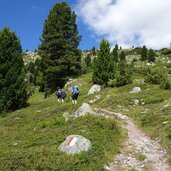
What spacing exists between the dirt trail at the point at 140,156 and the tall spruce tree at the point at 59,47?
125ft

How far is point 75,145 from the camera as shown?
655 inches

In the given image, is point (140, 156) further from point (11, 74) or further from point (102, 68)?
point (102, 68)

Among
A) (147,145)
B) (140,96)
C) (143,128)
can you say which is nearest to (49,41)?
(140,96)

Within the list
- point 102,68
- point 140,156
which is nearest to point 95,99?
point 102,68

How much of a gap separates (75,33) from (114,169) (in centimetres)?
4784

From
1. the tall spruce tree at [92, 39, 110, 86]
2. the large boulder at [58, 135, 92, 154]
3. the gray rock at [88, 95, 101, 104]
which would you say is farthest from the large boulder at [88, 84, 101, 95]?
the large boulder at [58, 135, 92, 154]

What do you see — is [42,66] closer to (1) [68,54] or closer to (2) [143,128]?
(1) [68,54]

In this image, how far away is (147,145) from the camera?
62.0 feet

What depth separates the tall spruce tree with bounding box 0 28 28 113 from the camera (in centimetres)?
4222

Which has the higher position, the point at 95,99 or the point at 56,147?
the point at 95,99

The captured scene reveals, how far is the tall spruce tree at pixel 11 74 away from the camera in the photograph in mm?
42219

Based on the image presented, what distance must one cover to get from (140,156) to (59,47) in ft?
146

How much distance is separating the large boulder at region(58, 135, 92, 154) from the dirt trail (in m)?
1.59

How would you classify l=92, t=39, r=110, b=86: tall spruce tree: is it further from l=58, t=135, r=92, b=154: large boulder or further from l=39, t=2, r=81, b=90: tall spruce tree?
l=58, t=135, r=92, b=154: large boulder
